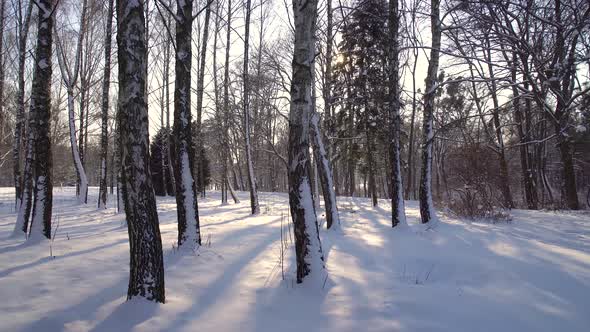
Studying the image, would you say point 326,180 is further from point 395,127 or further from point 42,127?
point 42,127

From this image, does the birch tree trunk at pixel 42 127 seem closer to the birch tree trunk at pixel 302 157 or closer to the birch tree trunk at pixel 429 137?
the birch tree trunk at pixel 302 157

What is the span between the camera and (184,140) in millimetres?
5176

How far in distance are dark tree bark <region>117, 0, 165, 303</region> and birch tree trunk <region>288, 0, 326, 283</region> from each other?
5.07 feet

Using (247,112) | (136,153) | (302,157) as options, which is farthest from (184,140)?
(247,112)

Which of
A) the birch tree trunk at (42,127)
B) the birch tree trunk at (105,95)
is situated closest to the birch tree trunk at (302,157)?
the birch tree trunk at (42,127)

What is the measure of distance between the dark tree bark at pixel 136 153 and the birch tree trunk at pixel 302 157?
155cm

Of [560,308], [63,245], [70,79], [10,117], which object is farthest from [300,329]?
[10,117]

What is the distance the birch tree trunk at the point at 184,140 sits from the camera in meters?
5.14

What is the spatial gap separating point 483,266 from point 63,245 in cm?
645

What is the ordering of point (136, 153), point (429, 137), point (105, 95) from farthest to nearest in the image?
1. point (105, 95)
2. point (429, 137)
3. point (136, 153)

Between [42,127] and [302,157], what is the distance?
15.8 feet

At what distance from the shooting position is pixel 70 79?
39.3 ft

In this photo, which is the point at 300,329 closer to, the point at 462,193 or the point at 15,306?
the point at 15,306

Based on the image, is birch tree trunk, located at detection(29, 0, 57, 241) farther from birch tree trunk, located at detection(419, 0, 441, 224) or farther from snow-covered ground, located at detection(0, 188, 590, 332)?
birch tree trunk, located at detection(419, 0, 441, 224)
